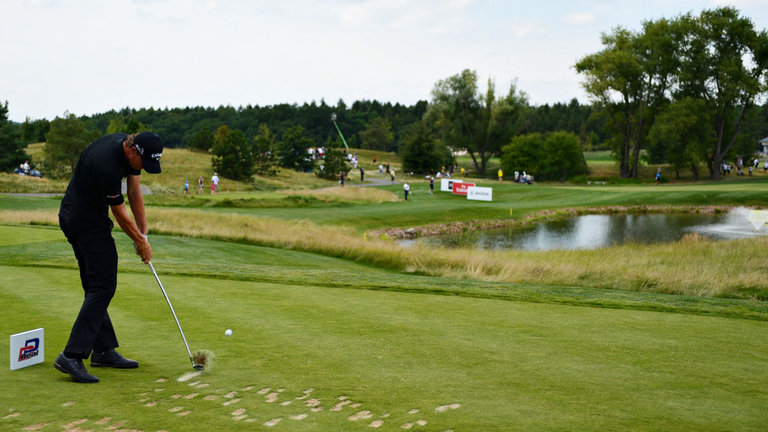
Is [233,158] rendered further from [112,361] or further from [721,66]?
[112,361]

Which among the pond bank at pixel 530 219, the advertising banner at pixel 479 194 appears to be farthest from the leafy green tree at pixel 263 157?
the pond bank at pixel 530 219

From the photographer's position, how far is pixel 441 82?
93.7m

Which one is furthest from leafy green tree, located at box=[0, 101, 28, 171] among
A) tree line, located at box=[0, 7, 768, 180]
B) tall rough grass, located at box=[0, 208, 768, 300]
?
tall rough grass, located at box=[0, 208, 768, 300]

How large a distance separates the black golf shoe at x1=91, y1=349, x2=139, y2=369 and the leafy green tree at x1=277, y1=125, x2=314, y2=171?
83.7 meters

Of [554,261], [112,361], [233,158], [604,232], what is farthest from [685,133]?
[112,361]

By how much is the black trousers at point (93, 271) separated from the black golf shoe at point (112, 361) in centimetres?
6

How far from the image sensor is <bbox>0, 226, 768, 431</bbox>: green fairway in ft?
15.0

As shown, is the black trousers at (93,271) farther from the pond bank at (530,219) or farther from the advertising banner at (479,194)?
the advertising banner at (479,194)

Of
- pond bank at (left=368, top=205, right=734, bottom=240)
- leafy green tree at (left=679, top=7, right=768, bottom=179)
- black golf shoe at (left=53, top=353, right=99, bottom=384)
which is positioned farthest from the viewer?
leafy green tree at (left=679, top=7, right=768, bottom=179)

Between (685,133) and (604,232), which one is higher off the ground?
(685,133)

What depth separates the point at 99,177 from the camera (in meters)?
5.43

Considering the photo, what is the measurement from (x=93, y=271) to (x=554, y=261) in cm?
1650

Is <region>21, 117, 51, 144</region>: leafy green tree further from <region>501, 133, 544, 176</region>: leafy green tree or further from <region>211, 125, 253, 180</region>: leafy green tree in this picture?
<region>501, 133, 544, 176</region>: leafy green tree

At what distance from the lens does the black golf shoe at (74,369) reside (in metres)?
5.36
